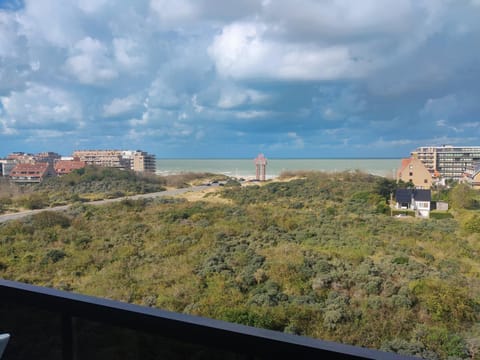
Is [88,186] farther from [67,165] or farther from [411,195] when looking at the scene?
[411,195]

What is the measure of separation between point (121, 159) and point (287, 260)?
311 cm

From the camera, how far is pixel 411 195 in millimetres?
3824

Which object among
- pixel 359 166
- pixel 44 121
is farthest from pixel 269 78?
pixel 44 121

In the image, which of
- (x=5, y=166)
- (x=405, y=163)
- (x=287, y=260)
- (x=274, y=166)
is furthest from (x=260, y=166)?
(x=5, y=166)

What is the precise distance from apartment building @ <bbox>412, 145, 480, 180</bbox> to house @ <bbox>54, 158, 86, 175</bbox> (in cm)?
445

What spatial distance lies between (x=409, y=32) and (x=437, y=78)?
51cm

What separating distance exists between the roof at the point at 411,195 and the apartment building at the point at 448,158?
0.21m

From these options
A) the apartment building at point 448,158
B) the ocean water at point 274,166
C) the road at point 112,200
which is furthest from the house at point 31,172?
the apartment building at point 448,158

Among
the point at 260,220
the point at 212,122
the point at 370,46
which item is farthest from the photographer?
the point at 212,122

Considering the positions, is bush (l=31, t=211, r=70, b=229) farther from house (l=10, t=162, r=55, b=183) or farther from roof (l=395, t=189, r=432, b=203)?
roof (l=395, t=189, r=432, b=203)

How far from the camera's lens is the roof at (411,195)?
12.2 feet

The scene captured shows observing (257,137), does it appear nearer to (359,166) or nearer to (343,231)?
(359,166)

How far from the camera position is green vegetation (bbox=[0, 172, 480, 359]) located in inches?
109

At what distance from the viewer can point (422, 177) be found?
147 inches
